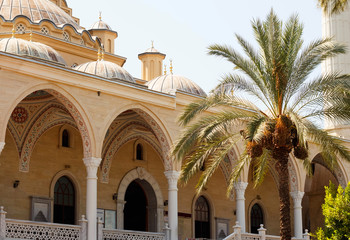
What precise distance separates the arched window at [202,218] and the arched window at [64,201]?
4.60m

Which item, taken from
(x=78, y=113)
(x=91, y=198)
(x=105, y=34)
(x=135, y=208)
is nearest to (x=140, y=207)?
(x=135, y=208)

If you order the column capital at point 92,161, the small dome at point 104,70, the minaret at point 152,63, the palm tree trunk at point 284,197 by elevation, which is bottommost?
the palm tree trunk at point 284,197

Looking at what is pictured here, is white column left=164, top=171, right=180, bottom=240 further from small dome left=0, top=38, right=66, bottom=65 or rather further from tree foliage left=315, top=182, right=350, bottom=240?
small dome left=0, top=38, right=66, bottom=65

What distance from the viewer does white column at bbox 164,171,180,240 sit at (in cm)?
1622

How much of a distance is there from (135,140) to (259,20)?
7.62 metres

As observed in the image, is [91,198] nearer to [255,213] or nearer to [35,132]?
[35,132]

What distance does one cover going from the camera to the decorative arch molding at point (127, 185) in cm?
1880

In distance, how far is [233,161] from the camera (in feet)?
59.8

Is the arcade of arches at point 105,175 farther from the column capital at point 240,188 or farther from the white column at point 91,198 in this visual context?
the white column at point 91,198

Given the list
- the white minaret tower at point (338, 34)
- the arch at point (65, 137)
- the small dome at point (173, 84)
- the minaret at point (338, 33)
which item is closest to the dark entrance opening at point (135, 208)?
the arch at point (65, 137)

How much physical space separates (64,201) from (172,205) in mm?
3186

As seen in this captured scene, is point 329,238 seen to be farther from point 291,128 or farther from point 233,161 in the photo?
point 233,161

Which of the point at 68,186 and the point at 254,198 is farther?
the point at 254,198

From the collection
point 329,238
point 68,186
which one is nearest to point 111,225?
point 68,186
